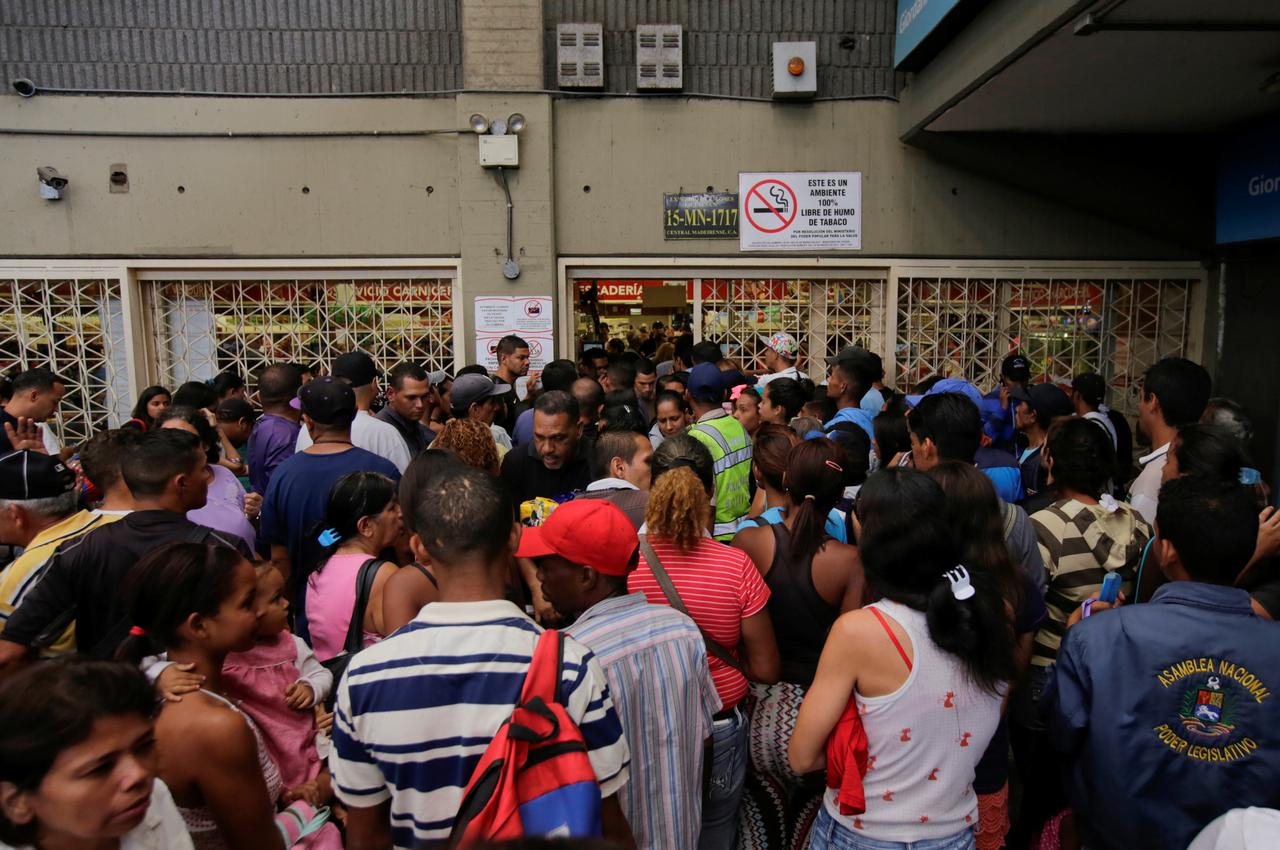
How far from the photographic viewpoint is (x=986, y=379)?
27.9 feet

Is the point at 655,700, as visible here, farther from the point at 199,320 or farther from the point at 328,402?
the point at 199,320

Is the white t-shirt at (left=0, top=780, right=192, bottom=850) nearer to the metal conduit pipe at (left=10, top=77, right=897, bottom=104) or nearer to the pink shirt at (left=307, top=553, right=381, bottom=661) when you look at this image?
the pink shirt at (left=307, top=553, right=381, bottom=661)

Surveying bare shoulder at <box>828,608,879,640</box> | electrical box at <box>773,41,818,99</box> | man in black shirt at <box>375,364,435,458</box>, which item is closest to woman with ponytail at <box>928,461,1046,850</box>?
bare shoulder at <box>828,608,879,640</box>

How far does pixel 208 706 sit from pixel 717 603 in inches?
56.1

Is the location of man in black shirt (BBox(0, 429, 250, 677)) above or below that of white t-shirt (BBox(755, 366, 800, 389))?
below

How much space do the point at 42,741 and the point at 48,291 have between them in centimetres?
845

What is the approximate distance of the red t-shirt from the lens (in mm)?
2436

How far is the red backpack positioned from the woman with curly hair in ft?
7.12

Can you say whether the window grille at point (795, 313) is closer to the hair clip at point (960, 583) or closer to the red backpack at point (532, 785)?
the hair clip at point (960, 583)

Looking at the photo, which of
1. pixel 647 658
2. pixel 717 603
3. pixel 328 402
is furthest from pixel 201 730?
pixel 328 402

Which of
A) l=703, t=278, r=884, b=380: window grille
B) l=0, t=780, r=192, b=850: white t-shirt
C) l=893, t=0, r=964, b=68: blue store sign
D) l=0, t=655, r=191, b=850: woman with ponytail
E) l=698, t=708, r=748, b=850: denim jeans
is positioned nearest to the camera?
l=0, t=655, r=191, b=850: woman with ponytail

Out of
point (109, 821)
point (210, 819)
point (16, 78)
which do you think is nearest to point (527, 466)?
point (210, 819)

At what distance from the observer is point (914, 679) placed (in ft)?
6.40

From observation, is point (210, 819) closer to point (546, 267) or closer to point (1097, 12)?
point (1097, 12)
